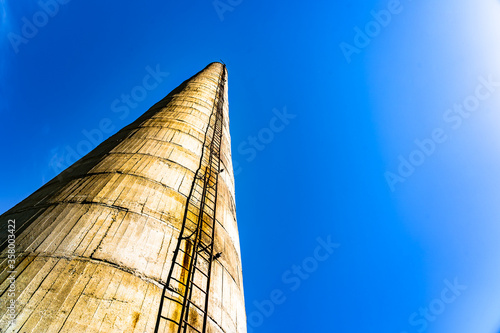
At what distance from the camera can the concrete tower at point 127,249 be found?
336 centimetres

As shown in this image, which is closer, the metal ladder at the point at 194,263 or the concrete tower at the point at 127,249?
the concrete tower at the point at 127,249

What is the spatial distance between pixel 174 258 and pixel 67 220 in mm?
1904

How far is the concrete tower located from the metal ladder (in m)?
0.02

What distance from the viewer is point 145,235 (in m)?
4.55

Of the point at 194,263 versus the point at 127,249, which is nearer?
the point at 127,249

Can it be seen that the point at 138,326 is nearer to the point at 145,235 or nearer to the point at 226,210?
the point at 145,235

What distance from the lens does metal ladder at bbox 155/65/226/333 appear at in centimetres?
373

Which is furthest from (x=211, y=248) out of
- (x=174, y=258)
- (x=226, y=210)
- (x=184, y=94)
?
(x=184, y=94)

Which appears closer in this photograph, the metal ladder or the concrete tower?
the concrete tower

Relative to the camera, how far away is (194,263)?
4.65m

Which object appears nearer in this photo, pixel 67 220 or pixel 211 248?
pixel 67 220

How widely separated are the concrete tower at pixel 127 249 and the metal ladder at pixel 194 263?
19mm

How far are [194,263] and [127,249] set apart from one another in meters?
1.10

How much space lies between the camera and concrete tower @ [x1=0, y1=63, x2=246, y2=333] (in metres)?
3.36
